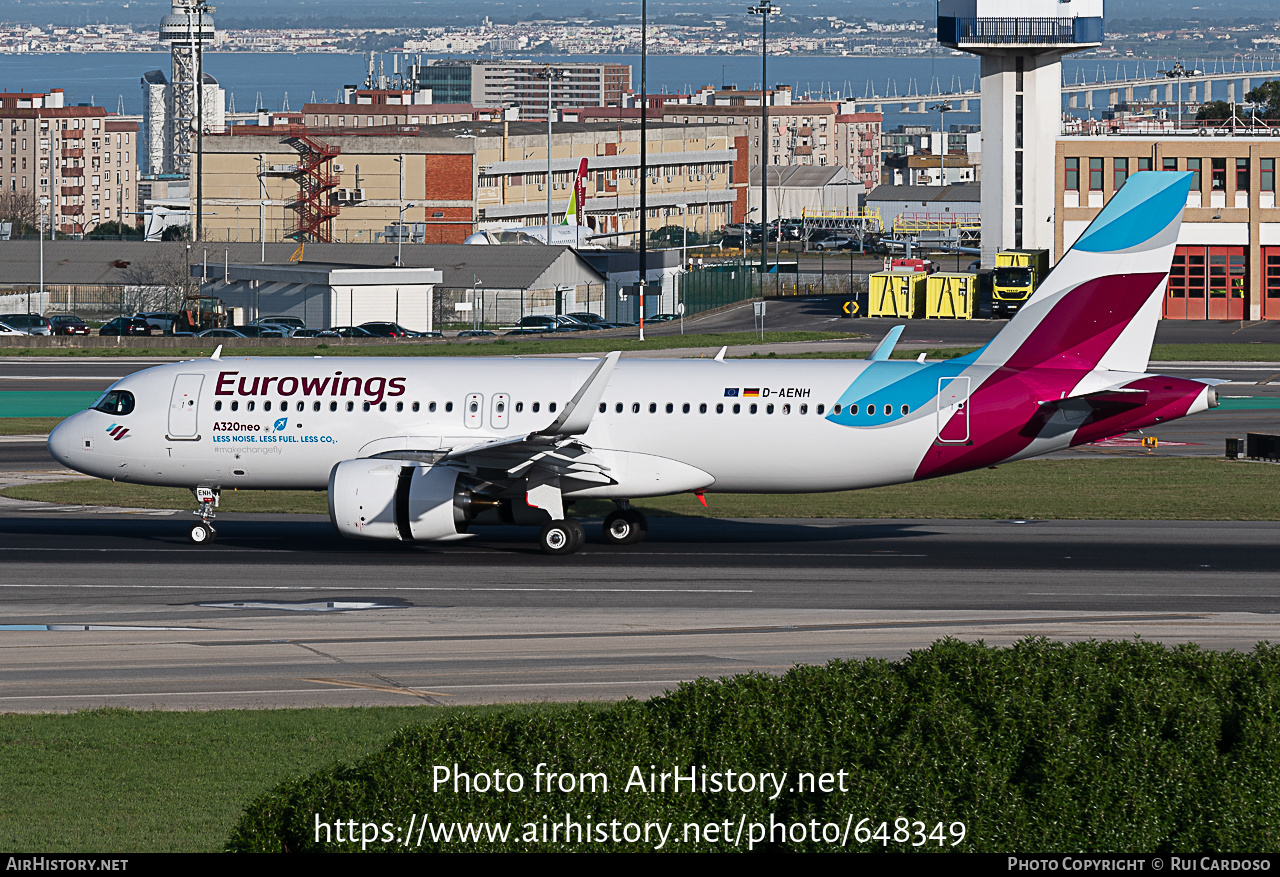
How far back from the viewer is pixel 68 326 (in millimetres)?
100375

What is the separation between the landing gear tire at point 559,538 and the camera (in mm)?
35156

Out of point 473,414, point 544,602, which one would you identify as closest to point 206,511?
point 473,414

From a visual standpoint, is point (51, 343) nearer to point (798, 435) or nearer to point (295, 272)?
point (295, 272)

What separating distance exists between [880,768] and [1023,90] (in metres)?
97.3

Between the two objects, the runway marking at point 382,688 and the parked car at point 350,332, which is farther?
the parked car at point 350,332

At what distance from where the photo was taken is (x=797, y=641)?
86.6ft

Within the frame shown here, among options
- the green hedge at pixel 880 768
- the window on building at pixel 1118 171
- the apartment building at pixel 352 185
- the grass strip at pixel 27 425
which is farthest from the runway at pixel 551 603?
the apartment building at pixel 352 185

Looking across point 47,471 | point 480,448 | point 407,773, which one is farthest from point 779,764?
point 47,471

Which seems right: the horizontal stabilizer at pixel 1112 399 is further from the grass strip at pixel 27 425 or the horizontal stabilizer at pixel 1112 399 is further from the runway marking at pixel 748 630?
the grass strip at pixel 27 425

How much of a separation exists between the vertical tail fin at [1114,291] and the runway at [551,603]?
177 inches

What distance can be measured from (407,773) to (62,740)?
31.6ft

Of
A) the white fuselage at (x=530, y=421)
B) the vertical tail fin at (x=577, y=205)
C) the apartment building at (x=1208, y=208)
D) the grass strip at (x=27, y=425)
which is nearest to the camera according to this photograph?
the white fuselage at (x=530, y=421)

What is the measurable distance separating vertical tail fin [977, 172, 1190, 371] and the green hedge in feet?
68.6

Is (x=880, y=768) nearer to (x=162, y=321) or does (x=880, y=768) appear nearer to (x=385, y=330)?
(x=385, y=330)
